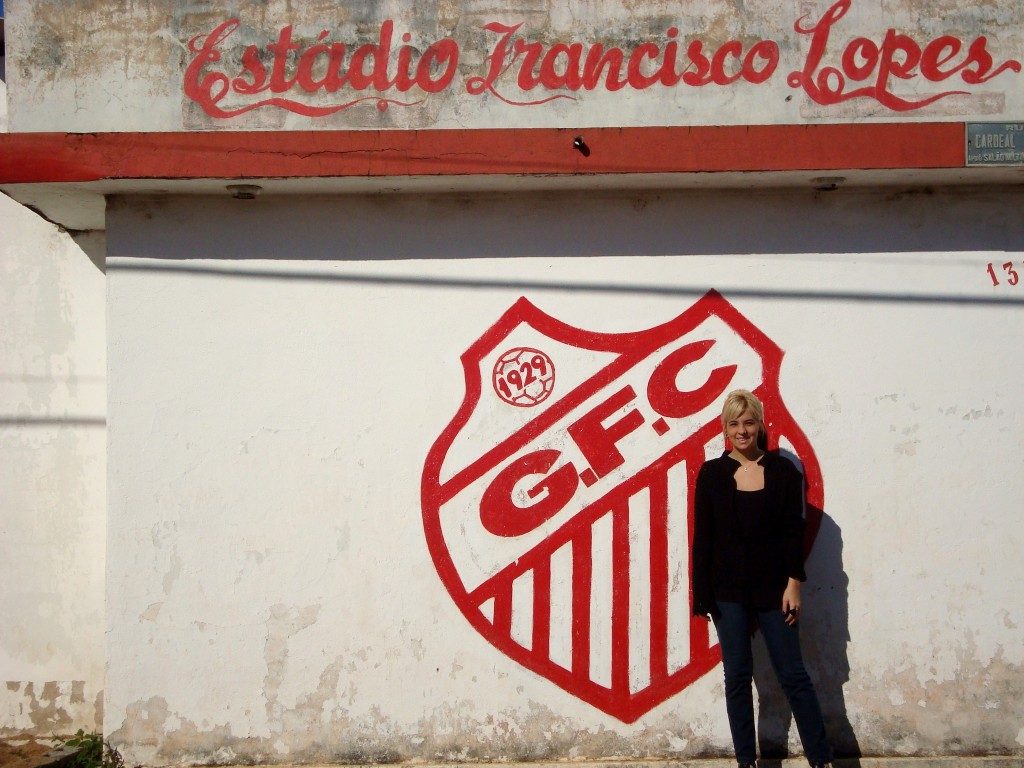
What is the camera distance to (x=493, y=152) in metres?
5.08

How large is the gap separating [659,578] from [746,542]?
0.70 m

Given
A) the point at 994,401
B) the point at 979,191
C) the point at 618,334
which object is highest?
the point at 979,191

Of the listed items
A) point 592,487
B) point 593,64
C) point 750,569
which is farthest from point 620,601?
point 593,64

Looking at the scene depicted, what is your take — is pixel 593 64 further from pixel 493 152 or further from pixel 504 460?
pixel 504 460

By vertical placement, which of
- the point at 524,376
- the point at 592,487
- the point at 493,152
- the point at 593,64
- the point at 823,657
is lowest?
the point at 823,657

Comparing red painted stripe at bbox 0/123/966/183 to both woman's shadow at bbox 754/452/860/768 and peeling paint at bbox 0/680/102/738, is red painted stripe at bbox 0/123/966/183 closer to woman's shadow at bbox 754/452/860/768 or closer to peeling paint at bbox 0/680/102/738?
woman's shadow at bbox 754/452/860/768

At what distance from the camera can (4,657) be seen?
19.1ft

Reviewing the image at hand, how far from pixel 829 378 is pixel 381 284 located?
7.65 ft

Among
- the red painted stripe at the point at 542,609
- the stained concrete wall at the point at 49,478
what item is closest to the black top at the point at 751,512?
the red painted stripe at the point at 542,609

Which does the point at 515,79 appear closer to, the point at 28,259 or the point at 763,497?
the point at 763,497

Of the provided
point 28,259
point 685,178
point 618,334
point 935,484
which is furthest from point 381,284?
point 935,484

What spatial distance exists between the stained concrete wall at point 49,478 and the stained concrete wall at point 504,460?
2.26ft

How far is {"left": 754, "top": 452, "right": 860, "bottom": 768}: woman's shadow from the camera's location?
17.1 ft

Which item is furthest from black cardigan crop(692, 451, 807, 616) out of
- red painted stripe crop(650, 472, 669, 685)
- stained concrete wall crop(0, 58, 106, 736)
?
stained concrete wall crop(0, 58, 106, 736)
